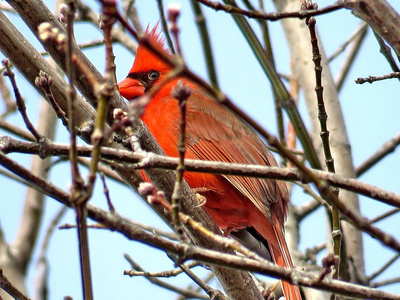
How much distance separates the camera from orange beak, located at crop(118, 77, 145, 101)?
439cm

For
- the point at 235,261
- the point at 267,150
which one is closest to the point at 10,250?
the point at 267,150

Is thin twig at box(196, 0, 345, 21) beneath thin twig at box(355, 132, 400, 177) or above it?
beneath

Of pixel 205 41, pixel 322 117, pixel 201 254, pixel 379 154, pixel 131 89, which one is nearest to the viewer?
pixel 201 254

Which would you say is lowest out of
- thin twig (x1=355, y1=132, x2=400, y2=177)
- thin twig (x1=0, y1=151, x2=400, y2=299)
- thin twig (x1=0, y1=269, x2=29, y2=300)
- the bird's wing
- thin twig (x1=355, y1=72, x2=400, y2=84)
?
thin twig (x1=0, y1=269, x2=29, y2=300)

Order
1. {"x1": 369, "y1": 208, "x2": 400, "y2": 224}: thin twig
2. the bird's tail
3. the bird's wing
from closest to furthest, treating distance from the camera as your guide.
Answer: the bird's tail
the bird's wing
{"x1": 369, "y1": 208, "x2": 400, "y2": 224}: thin twig

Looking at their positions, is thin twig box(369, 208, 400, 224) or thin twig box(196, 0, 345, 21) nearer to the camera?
thin twig box(196, 0, 345, 21)

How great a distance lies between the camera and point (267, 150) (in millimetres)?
4414

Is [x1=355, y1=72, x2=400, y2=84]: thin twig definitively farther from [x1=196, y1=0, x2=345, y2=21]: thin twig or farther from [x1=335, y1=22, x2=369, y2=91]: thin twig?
[x1=335, y1=22, x2=369, y2=91]: thin twig

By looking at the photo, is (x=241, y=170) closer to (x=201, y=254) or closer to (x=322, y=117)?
(x=201, y=254)

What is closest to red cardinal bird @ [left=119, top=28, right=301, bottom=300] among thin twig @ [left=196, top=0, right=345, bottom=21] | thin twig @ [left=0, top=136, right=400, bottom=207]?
thin twig @ [left=196, top=0, right=345, bottom=21]

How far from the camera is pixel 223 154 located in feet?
13.3

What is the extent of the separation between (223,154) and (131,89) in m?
0.84

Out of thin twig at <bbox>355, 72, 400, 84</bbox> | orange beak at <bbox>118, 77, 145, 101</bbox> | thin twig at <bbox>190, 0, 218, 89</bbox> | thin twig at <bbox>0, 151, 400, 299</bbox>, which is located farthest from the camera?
orange beak at <bbox>118, 77, 145, 101</bbox>

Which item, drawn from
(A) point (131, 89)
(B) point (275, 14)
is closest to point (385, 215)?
(A) point (131, 89)
